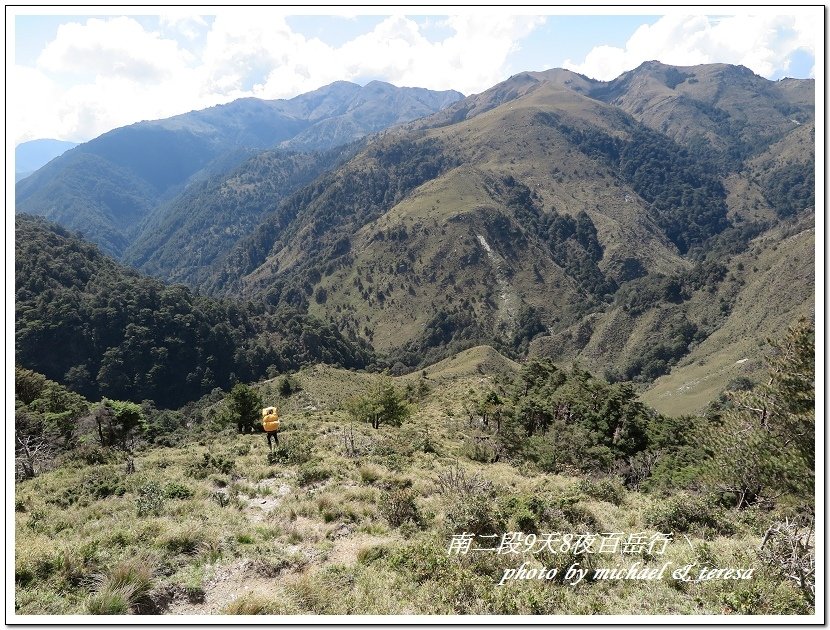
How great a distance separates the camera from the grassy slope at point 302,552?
923 centimetres

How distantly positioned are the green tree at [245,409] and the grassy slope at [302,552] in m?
12.0

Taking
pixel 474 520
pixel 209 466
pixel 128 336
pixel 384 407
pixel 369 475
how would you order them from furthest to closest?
pixel 128 336, pixel 384 407, pixel 209 466, pixel 369 475, pixel 474 520

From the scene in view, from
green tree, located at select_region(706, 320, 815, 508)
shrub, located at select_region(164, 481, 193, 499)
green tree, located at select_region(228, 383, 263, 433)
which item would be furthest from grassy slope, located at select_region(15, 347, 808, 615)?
green tree, located at select_region(228, 383, 263, 433)

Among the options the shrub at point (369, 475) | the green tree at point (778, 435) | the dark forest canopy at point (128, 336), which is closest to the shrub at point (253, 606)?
the shrub at point (369, 475)

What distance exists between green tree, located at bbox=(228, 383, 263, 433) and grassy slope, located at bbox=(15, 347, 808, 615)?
39.4 feet

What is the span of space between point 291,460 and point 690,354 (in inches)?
5592

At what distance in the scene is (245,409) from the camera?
31.8 metres

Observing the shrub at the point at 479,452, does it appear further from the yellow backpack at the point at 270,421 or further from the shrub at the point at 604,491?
the yellow backpack at the point at 270,421

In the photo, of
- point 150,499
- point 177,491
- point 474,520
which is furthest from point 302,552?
point 177,491

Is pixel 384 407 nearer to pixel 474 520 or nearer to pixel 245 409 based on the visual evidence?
pixel 245 409

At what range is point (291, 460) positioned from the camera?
19.8 m

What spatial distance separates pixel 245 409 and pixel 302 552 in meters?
22.1

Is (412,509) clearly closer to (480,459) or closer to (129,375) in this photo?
(480,459)

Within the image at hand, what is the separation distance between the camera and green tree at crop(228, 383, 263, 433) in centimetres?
3158
